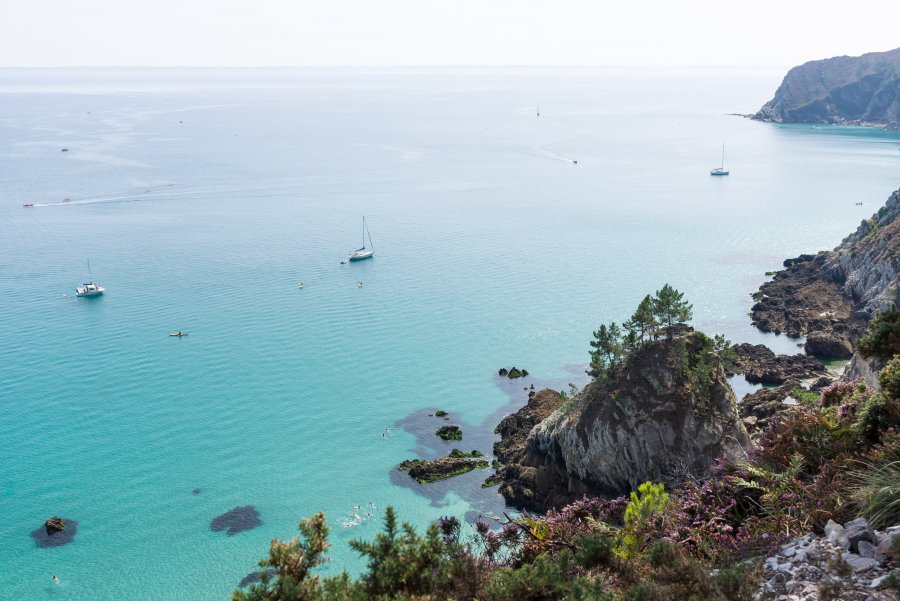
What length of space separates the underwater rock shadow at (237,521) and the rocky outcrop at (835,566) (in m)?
31.0

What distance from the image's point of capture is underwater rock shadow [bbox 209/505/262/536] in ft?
123

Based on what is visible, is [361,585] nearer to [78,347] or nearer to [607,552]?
[607,552]

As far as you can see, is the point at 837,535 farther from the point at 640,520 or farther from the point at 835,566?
the point at 640,520

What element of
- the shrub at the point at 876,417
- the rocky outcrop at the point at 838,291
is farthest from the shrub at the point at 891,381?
the rocky outcrop at the point at 838,291

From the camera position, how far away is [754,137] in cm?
19825

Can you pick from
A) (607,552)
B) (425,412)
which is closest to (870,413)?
(607,552)

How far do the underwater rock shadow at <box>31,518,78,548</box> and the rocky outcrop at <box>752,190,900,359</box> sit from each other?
54988mm

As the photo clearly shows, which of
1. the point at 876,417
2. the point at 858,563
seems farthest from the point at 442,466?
the point at 858,563

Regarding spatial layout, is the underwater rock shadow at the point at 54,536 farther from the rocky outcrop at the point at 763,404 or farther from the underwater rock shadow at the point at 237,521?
the rocky outcrop at the point at 763,404

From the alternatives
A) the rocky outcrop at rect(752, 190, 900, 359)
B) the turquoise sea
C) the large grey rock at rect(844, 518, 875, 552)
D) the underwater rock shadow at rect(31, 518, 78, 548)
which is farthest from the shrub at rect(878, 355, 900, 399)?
the rocky outcrop at rect(752, 190, 900, 359)

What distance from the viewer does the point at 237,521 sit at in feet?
125

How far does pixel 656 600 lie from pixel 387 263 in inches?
3020

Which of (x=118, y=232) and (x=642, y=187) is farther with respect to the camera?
(x=642, y=187)

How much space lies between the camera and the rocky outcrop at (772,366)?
53812 mm
